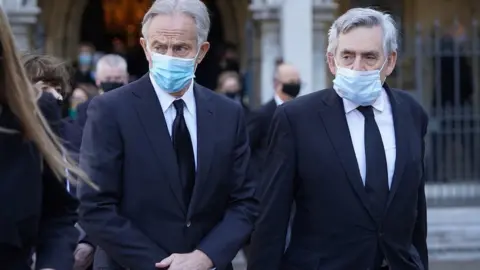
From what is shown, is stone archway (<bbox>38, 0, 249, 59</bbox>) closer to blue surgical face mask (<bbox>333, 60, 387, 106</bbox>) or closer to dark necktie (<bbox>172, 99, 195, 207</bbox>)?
blue surgical face mask (<bbox>333, 60, 387, 106</bbox>)

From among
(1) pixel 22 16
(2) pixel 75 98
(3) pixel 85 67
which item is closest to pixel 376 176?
(2) pixel 75 98

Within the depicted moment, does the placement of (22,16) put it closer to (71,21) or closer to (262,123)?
(71,21)

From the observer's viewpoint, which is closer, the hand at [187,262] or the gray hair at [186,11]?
the hand at [187,262]

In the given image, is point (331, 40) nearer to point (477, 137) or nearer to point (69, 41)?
point (477, 137)

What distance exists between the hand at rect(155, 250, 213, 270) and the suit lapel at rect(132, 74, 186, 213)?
6.3 inches

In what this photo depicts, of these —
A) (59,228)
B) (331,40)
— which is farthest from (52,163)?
(331,40)

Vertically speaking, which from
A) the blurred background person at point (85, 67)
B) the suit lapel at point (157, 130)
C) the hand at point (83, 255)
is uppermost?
the suit lapel at point (157, 130)

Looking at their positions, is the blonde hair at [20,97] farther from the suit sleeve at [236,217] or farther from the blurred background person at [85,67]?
the blurred background person at [85,67]

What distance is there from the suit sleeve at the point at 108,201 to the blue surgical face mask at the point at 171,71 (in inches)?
8.3

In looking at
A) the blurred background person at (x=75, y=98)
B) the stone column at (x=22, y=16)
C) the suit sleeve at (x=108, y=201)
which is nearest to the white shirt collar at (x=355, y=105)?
the suit sleeve at (x=108, y=201)

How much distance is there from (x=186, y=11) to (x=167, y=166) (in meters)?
0.57

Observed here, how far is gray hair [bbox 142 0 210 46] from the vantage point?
4064 mm

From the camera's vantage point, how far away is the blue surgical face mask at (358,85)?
4207 mm

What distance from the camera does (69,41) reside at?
53.3 feet
